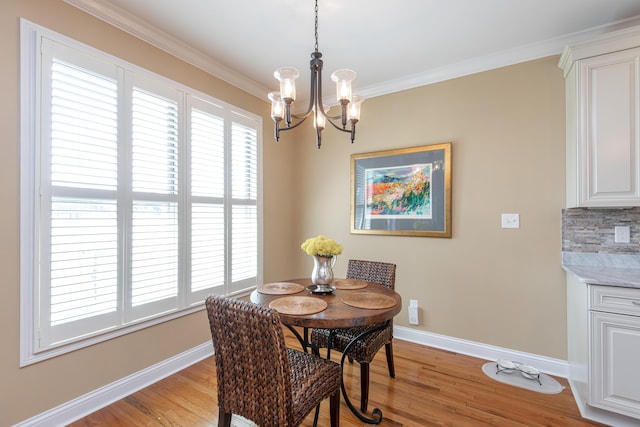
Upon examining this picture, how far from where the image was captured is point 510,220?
251cm

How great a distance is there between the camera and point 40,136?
66.6 inches

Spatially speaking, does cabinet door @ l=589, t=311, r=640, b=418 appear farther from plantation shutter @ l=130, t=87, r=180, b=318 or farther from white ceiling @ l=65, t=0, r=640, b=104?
plantation shutter @ l=130, t=87, r=180, b=318

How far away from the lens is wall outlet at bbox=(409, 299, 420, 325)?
2920 mm

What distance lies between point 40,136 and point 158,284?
122cm

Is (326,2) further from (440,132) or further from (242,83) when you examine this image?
(440,132)

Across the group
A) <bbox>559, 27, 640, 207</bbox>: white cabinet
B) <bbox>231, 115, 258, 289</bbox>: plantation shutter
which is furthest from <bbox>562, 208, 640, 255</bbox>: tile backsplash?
<bbox>231, 115, 258, 289</bbox>: plantation shutter

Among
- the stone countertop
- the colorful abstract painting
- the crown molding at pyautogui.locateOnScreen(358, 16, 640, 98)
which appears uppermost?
the crown molding at pyautogui.locateOnScreen(358, 16, 640, 98)

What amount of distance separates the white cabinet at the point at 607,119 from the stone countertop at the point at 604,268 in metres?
0.46

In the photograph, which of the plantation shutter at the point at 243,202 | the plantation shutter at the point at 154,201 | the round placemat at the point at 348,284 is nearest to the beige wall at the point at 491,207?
the round placemat at the point at 348,284

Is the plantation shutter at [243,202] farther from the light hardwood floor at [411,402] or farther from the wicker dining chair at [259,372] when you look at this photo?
the wicker dining chair at [259,372]

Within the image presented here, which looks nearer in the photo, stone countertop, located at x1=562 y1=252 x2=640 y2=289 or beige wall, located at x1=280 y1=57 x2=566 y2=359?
stone countertop, located at x1=562 y1=252 x2=640 y2=289

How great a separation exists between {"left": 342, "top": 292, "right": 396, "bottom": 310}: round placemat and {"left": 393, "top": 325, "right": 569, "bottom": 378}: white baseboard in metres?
1.42

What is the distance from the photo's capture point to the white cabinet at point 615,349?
1.67 metres

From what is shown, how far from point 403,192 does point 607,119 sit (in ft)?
5.07
